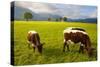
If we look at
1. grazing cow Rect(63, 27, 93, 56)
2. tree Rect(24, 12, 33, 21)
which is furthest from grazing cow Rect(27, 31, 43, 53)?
grazing cow Rect(63, 27, 93, 56)

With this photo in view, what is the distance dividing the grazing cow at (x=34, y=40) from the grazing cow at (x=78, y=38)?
1.18ft

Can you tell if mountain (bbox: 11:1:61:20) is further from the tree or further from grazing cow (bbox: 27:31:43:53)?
grazing cow (bbox: 27:31:43:53)

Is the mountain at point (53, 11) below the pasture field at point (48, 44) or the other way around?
the other way around

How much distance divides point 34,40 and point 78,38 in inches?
24.3

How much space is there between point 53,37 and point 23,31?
399mm

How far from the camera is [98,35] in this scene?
2.84 metres

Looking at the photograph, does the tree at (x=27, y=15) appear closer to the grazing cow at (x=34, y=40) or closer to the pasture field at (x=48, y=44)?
the pasture field at (x=48, y=44)

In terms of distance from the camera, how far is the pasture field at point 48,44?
2.39m

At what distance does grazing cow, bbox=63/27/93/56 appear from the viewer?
265cm

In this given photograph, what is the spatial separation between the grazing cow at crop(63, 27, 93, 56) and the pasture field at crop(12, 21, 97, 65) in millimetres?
54

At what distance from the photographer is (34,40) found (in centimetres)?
249

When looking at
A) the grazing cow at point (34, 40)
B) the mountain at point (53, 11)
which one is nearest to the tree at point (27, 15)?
the mountain at point (53, 11)

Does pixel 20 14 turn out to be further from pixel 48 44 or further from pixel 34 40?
pixel 48 44
